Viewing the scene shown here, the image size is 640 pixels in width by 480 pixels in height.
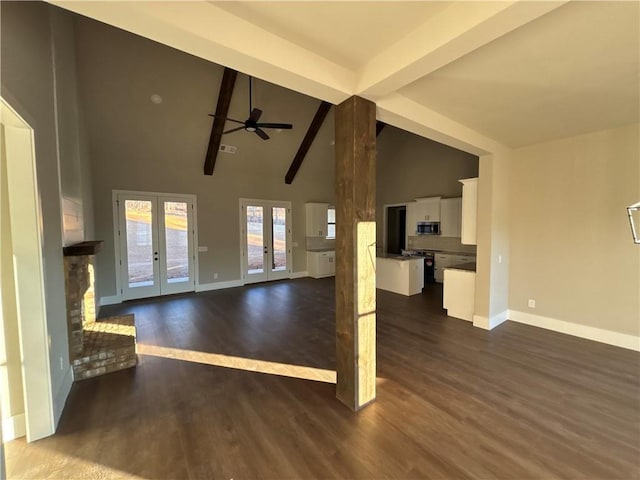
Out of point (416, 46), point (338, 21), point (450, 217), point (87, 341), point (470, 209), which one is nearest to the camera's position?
point (338, 21)

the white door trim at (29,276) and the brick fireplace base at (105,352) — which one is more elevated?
the white door trim at (29,276)

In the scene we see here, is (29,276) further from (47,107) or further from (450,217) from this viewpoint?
(450,217)

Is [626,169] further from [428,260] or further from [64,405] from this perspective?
[64,405]

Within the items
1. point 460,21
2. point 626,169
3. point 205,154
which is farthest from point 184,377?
point 626,169

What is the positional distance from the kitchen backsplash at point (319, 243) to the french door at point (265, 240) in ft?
2.59

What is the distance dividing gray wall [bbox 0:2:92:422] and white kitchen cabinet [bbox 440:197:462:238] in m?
7.53

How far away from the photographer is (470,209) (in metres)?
4.45

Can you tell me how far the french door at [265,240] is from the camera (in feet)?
24.2

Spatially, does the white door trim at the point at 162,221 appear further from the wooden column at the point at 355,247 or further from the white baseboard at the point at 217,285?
the wooden column at the point at 355,247

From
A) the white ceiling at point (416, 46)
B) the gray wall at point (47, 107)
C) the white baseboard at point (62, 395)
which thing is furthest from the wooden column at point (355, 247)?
the white baseboard at point (62, 395)

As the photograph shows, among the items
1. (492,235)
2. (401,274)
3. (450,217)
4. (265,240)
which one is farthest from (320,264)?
(492,235)

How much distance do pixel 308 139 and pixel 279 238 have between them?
2897 millimetres

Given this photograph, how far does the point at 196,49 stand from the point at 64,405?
10.2ft

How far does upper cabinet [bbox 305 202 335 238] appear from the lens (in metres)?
8.38
